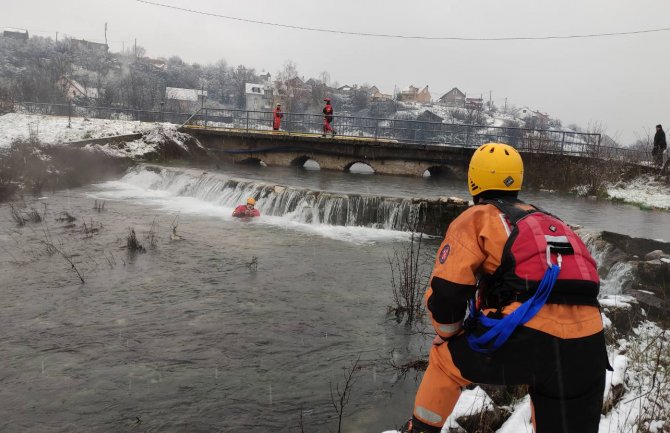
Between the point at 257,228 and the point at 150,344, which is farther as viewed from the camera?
the point at 257,228

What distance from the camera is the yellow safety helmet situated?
2.89 metres

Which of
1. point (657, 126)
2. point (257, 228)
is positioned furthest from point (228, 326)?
point (657, 126)

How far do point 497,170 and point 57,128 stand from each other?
84.6 ft

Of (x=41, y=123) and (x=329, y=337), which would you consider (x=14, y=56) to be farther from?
(x=329, y=337)

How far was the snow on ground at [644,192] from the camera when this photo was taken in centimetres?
1828

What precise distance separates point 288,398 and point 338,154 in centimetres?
2065

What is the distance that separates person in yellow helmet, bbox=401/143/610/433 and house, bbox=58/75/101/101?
4714 cm

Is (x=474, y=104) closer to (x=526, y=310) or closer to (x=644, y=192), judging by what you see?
(x=644, y=192)

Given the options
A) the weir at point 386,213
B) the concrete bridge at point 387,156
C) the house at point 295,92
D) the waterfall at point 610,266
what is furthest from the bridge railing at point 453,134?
the house at point 295,92

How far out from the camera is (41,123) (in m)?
24.1

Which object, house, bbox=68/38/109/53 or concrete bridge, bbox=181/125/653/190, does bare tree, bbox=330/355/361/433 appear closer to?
concrete bridge, bbox=181/125/653/190

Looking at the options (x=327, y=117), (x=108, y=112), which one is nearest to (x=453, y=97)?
(x=108, y=112)

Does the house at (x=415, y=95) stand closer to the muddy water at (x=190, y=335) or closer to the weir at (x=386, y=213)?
the weir at (x=386, y=213)

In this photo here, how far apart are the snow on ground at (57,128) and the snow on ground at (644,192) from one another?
21.4 meters
